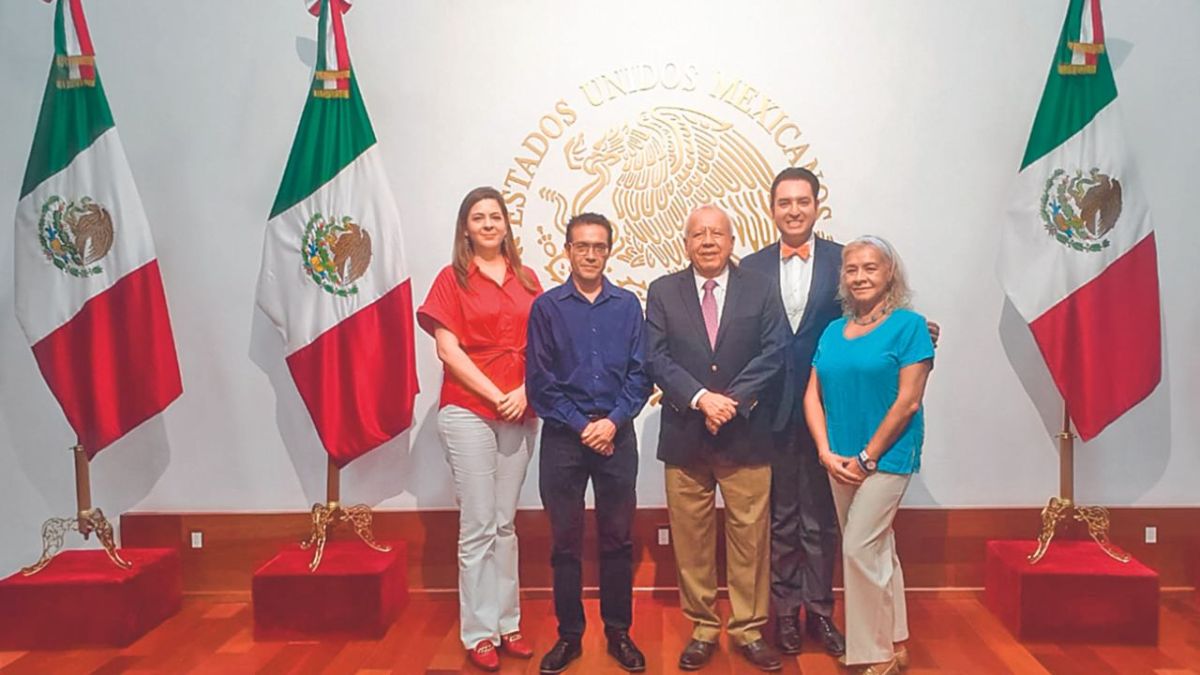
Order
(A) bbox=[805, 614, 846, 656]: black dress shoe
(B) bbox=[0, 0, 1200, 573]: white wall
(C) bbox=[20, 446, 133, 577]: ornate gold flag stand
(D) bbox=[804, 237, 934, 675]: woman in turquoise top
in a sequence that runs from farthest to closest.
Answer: (B) bbox=[0, 0, 1200, 573]: white wall < (C) bbox=[20, 446, 133, 577]: ornate gold flag stand < (A) bbox=[805, 614, 846, 656]: black dress shoe < (D) bbox=[804, 237, 934, 675]: woman in turquoise top

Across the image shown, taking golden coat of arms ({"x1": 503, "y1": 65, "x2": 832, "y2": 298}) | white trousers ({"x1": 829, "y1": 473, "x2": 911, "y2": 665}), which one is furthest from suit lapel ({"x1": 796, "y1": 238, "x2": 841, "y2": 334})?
golden coat of arms ({"x1": 503, "y1": 65, "x2": 832, "y2": 298})

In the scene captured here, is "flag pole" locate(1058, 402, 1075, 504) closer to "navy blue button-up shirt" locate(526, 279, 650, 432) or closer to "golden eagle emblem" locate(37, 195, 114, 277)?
"navy blue button-up shirt" locate(526, 279, 650, 432)

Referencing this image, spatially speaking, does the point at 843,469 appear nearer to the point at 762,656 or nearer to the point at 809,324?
the point at 809,324

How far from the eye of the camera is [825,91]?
3551mm

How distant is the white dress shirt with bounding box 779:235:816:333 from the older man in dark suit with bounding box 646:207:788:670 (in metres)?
0.18

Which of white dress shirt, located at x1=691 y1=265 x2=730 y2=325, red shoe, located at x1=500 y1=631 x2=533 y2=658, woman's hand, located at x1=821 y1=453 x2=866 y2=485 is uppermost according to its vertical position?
white dress shirt, located at x1=691 y1=265 x2=730 y2=325

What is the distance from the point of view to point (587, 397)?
265cm

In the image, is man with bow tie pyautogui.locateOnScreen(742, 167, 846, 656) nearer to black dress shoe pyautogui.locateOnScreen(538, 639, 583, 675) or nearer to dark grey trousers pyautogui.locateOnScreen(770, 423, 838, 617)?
dark grey trousers pyautogui.locateOnScreen(770, 423, 838, 617)

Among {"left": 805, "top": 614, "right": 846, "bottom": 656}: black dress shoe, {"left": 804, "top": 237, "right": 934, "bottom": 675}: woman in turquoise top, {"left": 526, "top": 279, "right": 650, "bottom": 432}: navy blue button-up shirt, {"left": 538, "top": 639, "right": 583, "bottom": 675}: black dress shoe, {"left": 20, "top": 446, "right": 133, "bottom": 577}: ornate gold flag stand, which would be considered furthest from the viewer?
{"left": 20, "top": 446, "right": 133, "bottom": 577}: ornate gold flag stand

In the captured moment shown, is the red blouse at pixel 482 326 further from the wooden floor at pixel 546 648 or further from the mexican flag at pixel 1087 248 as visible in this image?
the mexican flag at pixel 1087 248

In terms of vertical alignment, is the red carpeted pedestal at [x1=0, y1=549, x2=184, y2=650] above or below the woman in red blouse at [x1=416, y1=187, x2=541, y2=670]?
below

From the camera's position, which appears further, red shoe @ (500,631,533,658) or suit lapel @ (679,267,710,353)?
red shoe @ (500,631,533,658)

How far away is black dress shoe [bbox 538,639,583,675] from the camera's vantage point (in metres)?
2.75

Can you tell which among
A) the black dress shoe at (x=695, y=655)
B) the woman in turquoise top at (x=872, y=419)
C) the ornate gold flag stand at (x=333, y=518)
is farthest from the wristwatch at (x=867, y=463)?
the ornate gold flag stand at (x=333, y=518)
